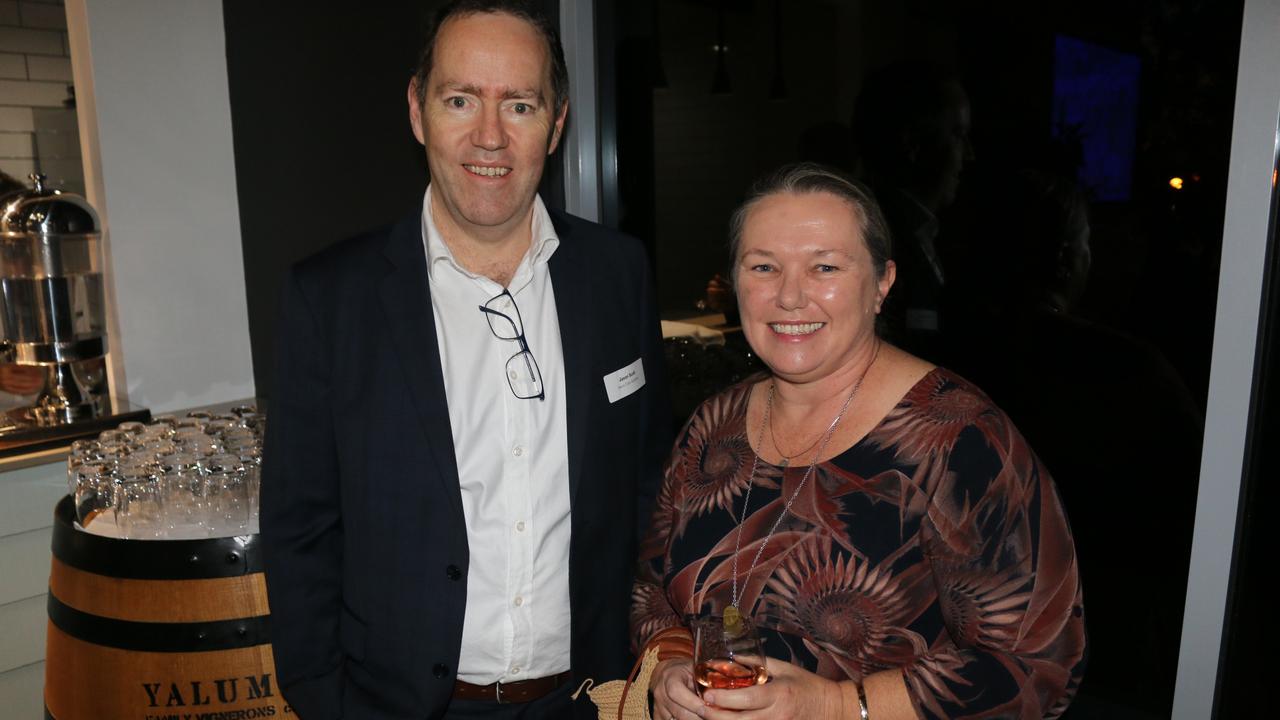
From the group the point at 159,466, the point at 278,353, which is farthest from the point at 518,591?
the point at 159,466

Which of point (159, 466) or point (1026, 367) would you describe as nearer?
point (159, 466)

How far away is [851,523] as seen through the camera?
140cm

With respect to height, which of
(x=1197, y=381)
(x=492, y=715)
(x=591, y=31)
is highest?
(x=591, y=31)

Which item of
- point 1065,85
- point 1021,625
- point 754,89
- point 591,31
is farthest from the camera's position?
point 591,31

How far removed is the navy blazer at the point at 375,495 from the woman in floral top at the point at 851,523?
210 millimetres

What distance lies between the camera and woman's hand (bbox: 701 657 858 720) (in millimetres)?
1277

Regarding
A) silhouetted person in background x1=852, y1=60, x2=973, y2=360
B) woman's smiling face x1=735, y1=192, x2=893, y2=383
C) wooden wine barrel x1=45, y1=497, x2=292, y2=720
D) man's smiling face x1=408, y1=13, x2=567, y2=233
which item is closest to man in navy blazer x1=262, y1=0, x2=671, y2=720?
man's smiling face x1=408, y1=13, x2=567, y2=233

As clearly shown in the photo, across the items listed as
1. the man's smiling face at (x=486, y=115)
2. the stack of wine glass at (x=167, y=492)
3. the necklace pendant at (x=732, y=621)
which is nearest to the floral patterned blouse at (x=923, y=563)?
the necklace pendant at (x=732, y=621)

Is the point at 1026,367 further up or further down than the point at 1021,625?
further up

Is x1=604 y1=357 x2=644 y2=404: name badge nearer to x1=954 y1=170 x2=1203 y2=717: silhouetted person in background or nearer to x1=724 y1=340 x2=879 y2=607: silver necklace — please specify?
x1=724 y1=340 x2=879 y2=607: silver necklace

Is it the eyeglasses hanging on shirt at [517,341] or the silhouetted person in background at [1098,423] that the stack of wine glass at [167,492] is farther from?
the silhouetted person in background at [1098,423]

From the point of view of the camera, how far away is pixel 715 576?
1.53 meters

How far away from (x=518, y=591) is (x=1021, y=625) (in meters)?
0.88

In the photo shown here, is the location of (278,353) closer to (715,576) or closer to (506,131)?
(506,131)
